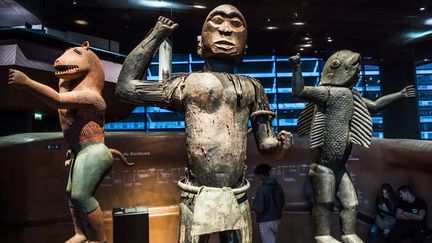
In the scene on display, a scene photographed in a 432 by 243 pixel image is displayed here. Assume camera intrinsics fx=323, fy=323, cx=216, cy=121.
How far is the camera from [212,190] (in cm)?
168

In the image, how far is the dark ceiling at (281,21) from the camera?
11.9 feet

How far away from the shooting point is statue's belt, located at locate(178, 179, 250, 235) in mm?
1598

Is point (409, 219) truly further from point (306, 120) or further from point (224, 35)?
point (224, 35)

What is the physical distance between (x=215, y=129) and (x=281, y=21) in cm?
260

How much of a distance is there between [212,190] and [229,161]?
187mm

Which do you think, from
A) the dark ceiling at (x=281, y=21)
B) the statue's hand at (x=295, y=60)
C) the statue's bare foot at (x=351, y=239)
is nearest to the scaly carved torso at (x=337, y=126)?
the statue's hand at (x=295, y=60)

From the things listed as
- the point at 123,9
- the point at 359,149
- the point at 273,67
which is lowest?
the point at 359,149

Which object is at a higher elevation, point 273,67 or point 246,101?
point 273,67

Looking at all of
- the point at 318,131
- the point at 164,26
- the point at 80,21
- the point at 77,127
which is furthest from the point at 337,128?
the point at 80,21

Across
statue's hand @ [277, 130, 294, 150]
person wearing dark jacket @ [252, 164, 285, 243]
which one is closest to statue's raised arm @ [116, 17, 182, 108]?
statue's hand @ [277, 130, 294, 150]

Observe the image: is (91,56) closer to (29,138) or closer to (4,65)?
(4,65)

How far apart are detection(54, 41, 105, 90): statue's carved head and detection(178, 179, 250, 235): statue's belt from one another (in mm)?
1088

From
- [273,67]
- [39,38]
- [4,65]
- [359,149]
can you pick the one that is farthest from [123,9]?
[359,149]

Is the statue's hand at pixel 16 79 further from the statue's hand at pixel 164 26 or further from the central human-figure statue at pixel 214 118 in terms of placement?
the statue's hand at pixel 164 26
